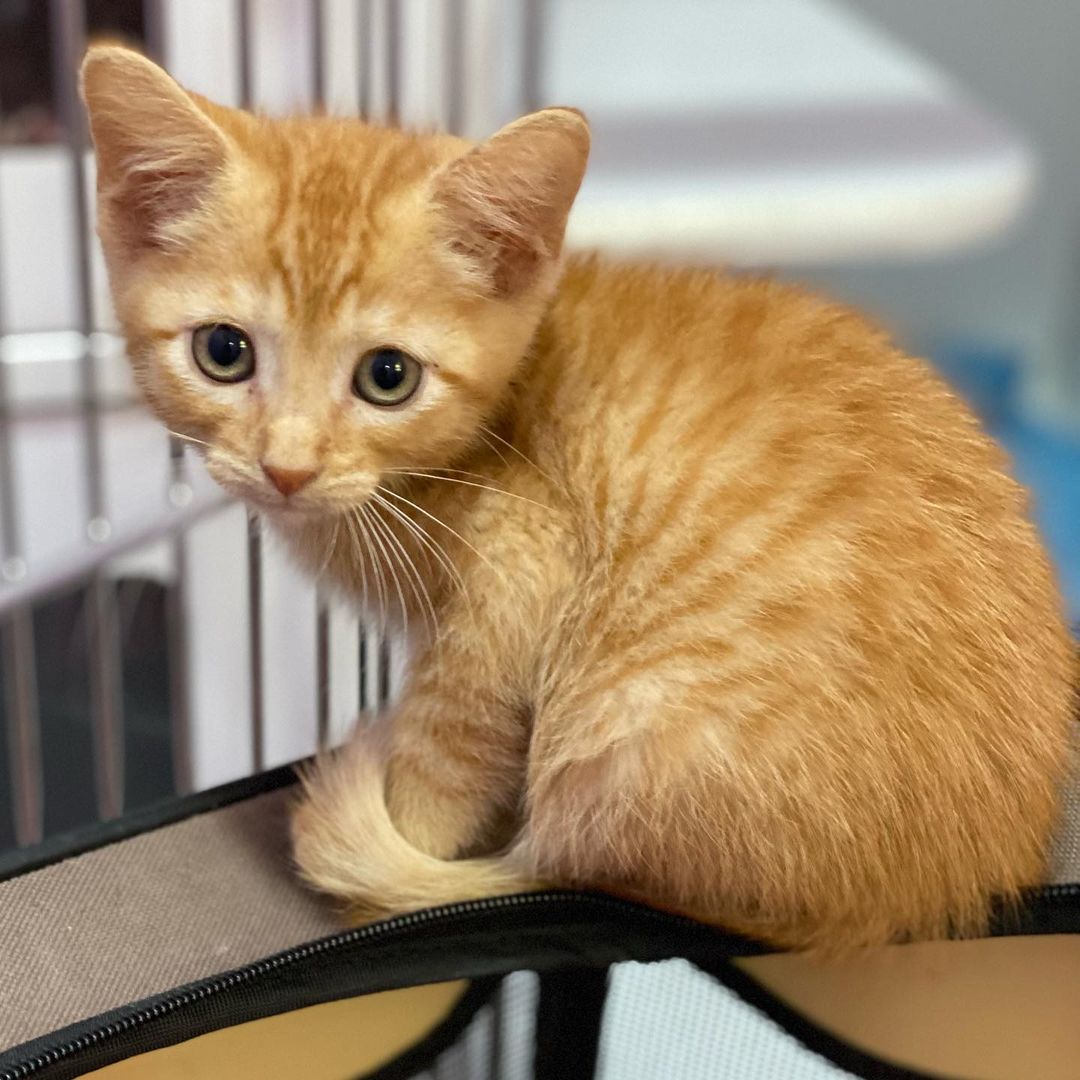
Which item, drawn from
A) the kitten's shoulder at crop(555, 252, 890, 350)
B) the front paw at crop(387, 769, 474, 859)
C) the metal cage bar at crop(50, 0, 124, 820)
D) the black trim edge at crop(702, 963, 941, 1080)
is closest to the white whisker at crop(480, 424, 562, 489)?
the kitten's shoulder at crop(555, 252, 890, 350)

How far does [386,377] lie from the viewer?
742mm

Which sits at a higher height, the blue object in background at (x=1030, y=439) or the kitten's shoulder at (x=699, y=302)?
the kitten's shoulder at (x=699, y=302)

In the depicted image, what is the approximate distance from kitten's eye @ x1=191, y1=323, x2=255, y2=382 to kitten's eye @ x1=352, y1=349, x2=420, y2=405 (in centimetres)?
7

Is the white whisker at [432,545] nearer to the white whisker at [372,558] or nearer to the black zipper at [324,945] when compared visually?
the white whisker at [372,558]

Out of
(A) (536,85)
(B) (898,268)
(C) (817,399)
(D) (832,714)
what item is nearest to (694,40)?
(A) (536,85)

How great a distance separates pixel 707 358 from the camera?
2.68 ft

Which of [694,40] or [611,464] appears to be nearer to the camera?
[611,464]

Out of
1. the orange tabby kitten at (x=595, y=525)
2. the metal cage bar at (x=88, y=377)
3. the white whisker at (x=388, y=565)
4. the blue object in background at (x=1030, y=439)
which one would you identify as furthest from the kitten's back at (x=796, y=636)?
the blue object in background at (x=1030, y=439)

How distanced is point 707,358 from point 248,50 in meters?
0.55

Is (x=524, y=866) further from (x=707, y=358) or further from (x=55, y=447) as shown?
Result: (x=55, y=447)

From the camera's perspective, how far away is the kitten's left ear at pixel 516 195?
679mm

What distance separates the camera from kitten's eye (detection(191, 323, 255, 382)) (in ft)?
2.44

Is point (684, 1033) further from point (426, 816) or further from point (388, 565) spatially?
point (388, 565)

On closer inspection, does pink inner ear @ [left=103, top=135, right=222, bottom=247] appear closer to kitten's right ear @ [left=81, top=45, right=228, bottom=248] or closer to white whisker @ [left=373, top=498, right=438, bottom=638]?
kitten's right ear @ [left=81, top=45, right=228, bottom=248]
